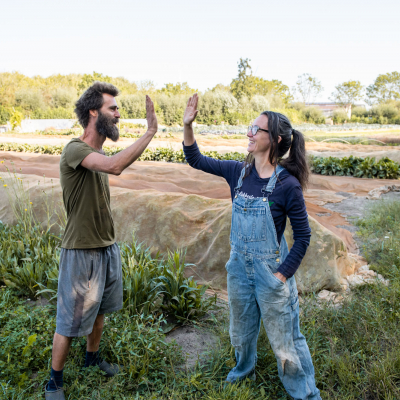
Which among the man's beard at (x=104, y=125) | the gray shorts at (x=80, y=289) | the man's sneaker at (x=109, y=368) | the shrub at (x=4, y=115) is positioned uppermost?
the shrub at (x=4, y=115)

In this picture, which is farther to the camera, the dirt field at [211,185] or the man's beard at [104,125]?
the dirt field at [211,185]

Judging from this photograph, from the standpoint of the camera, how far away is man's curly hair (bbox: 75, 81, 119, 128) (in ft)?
8.13

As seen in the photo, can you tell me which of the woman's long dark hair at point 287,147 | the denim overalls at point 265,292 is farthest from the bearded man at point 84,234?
the denim overalls at point 265,292

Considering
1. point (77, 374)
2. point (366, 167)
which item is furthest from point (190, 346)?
point (366, 167)

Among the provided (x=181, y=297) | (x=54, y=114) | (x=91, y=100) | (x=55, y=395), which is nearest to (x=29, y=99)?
(x=54, y=114)

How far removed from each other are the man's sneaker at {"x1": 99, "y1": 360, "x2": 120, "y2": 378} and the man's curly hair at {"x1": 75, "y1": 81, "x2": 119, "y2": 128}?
1685 mm

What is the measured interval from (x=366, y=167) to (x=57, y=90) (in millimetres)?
46158

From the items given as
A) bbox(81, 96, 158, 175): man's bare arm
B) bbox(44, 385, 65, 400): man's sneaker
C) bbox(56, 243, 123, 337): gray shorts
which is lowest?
bbox(44, 385, 65, 400): man's sneaker

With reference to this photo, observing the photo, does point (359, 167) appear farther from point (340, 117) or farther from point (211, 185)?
point (340, 117)

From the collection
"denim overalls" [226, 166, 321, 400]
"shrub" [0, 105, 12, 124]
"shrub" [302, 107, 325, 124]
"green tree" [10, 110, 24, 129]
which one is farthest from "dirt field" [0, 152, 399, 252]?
"shrub" [302, 107, 325, 124]

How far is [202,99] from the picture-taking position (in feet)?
152

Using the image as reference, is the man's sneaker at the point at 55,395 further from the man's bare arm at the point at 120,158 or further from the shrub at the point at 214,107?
the shrub at the point at 214,107

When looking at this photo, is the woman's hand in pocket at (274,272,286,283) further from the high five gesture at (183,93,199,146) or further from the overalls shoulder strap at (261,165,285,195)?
the high five gesture at (183,93,199,146)

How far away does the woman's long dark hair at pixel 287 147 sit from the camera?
7.35 feet
